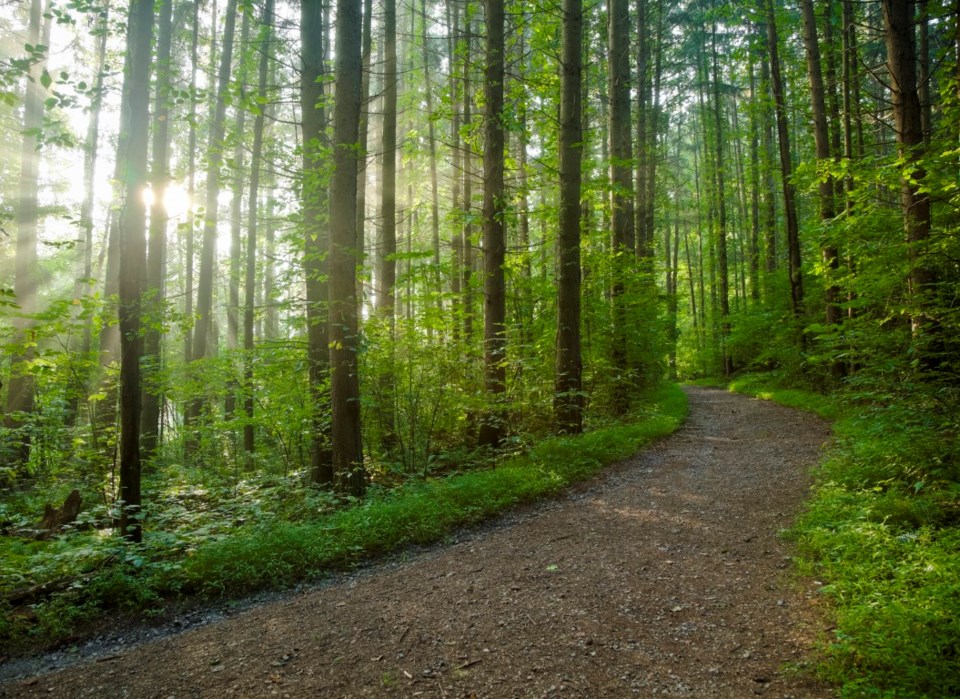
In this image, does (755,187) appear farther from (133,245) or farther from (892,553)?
(133,245)

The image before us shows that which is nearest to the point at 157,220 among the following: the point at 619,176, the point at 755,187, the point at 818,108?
the point at 619,176

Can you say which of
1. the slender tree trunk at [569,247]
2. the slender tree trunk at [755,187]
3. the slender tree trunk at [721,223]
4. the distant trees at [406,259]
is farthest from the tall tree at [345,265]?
the slender tree trunk at [721,223]

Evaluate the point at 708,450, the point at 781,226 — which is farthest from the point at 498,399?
the point at 781,226

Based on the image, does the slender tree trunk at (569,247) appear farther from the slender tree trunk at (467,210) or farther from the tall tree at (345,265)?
the tall tree at (345,265)

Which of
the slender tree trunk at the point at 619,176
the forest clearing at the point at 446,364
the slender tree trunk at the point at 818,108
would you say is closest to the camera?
the forest clearing at the point at 446,364

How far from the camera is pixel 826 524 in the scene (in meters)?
4.39

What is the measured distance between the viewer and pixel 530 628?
3480mm

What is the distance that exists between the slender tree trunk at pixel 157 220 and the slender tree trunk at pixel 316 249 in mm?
1856

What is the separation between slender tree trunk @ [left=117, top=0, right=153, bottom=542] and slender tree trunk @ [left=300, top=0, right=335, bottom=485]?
86.0 inches

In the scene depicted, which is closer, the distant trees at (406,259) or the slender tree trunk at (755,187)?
the distant trees at (406,259)

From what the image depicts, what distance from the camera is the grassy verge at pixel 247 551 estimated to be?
425 cm

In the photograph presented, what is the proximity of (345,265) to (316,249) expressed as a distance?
1645 millimetres

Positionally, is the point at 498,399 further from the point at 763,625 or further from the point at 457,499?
the point at 763,625

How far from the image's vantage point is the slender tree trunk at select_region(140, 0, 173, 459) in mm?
6117
